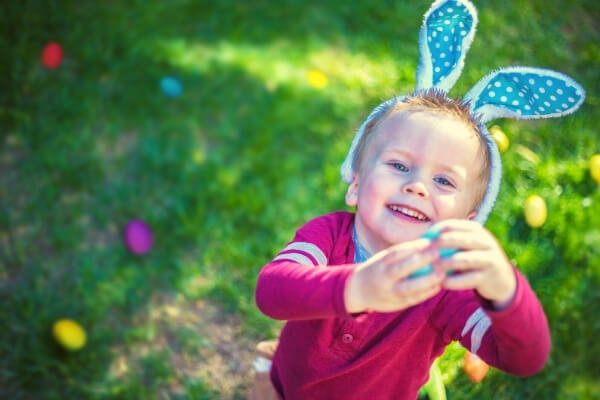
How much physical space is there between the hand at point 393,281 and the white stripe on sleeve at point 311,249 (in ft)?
0.89

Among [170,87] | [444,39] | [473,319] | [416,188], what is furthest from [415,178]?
[170,87]

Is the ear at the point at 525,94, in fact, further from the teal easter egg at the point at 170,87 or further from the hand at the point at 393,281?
the teal easter egg at the point at 170,87

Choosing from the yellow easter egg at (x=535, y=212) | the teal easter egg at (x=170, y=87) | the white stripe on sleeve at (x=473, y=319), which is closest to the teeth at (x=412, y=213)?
the white stripe on sleeve at (x=473, y=319)

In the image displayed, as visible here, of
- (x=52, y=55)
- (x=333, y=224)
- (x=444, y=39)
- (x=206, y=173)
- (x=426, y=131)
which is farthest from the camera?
(x=52, y=55)

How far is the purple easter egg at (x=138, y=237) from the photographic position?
2266 mm

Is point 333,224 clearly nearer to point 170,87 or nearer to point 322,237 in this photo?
point 322,237

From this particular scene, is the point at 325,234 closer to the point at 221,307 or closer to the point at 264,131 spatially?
the point at 221,307

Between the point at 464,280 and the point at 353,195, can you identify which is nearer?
the point at 464,280

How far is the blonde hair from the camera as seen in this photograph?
1362 mm

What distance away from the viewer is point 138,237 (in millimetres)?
2285

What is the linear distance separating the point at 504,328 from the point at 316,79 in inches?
86.2

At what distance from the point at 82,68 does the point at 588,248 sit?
224cm

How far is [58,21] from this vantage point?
292cm

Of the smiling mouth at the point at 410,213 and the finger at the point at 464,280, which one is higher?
the finger at the point at 464,280
